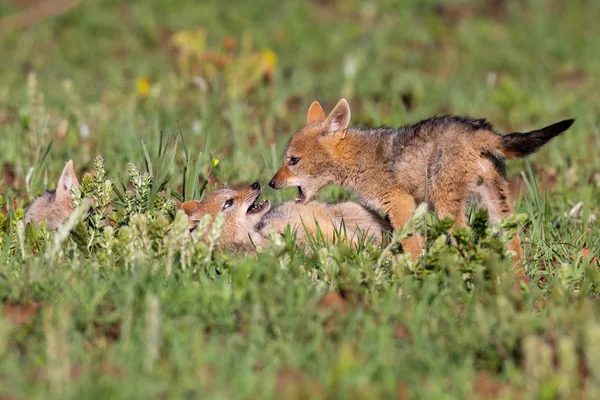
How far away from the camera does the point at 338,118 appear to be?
19.7 feet

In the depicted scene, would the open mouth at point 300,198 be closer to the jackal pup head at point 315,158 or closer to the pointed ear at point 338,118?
the jackal pup head at point 315,158

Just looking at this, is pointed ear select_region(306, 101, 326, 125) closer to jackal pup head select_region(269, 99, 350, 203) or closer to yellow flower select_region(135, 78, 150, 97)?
jackal pup head select_region(269, 99, 350, 203)

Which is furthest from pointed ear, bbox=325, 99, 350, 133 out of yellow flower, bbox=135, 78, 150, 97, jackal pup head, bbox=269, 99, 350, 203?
yellow flower, bbox=135, 78, 150, 97

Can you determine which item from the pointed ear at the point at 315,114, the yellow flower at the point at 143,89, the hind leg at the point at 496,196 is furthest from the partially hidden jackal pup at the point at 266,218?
the yellow flower at the point at 143,89

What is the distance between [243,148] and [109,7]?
591cm

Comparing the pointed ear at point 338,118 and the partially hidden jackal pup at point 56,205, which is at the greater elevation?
the pointed ear at point 338,118

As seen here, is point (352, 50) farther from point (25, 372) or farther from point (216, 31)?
point (25, 372)

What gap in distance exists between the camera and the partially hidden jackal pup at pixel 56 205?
18.9 ft

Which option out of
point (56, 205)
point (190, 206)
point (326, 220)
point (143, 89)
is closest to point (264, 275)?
point (190, 206)

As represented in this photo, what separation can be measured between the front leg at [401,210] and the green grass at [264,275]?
593mm

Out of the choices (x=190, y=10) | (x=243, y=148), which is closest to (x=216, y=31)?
(x=190, y=10)

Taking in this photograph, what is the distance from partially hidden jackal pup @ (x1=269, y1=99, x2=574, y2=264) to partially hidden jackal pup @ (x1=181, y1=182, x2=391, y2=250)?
0.14 m

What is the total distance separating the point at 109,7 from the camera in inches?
490

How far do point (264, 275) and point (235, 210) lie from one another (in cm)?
155
